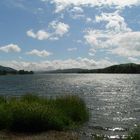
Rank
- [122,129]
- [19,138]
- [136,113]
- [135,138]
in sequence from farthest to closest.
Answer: [136,113] → [122,129] → [19,138] → [135,138]

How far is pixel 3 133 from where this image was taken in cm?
2483

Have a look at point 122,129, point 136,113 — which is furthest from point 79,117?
point 136,113

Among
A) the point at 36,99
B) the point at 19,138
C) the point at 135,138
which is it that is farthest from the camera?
the point at 36,99

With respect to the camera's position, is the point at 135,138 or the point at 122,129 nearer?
the point at 135,138

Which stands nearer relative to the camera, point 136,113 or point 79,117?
point 79,117

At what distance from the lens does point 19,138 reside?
23.4 metres

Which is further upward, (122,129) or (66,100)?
(66,100)

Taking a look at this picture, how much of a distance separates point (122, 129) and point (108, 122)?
4402 millimetres

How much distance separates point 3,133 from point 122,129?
1095 cm

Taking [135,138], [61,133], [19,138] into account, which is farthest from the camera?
[61,133]

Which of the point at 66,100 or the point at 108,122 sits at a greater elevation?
the point at 66,100

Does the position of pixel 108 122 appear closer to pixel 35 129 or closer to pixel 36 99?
pixel 36 99

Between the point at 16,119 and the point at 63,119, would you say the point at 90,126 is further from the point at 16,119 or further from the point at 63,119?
the point at 16,119

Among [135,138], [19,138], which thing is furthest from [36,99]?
[135,138]
